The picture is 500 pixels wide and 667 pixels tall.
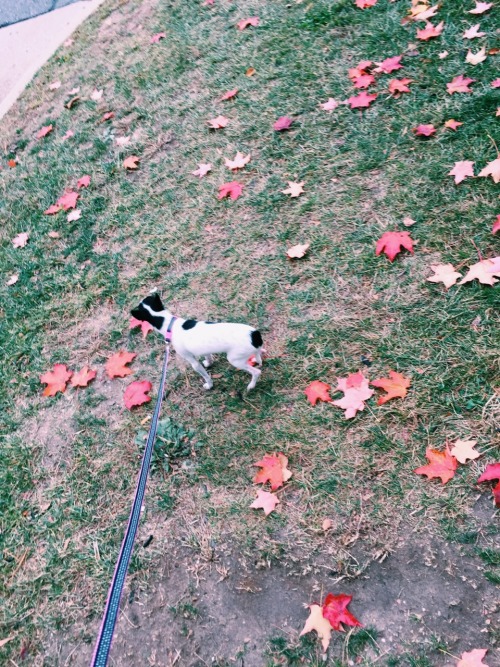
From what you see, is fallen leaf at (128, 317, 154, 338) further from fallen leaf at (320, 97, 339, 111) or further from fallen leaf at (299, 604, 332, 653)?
fallen leaf at (320, 97, 339, 111)

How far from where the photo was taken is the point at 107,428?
3189 millimetres

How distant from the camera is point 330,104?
14.0 feet

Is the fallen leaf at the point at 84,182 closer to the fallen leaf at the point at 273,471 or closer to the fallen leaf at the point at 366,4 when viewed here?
the fallen leaf at the point at 366,4

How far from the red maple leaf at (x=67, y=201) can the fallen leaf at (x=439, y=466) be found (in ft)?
11.8

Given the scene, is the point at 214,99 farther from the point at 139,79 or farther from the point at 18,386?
the point at 18,386

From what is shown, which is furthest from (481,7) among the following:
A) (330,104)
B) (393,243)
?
(393,243)

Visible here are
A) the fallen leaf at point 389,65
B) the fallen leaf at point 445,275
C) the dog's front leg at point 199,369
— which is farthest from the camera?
the fallen leaf at point 389,65

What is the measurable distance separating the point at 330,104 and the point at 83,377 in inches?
115

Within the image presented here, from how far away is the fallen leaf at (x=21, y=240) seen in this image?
4.46 meters

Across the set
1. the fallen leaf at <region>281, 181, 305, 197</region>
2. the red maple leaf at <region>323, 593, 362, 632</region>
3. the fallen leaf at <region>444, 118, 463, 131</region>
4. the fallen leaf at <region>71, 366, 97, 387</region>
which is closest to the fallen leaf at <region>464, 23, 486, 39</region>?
the fallen leaf at <region>444, 118, 463, 131</region>

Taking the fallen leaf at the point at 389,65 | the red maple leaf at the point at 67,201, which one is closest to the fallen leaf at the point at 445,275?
the fallen leaf at the point at 389,65

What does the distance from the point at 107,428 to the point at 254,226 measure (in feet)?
5.76

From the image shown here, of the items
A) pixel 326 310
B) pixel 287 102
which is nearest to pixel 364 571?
pixel 326 310

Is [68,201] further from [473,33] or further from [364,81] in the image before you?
[473,33]
